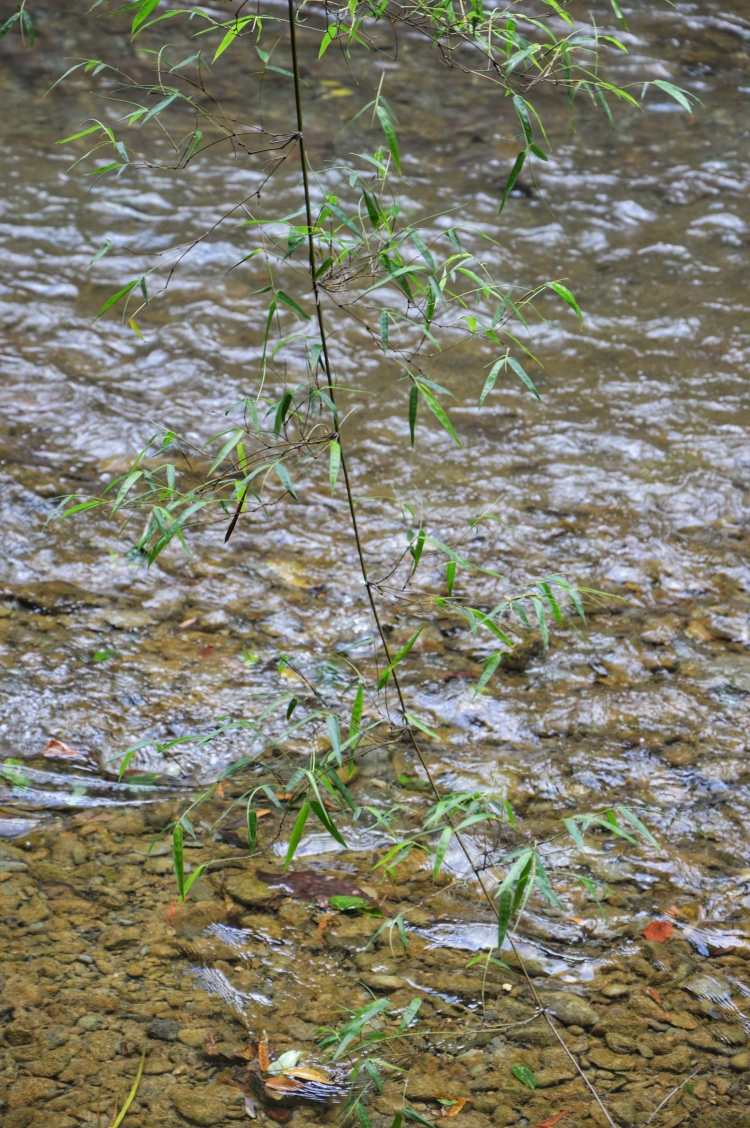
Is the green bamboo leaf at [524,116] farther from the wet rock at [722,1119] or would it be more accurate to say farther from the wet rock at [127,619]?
the wet rock at [127,619]

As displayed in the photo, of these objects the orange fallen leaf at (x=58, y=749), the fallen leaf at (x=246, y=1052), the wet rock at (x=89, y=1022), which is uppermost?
the fallen leaf at (x=246, y=1052)

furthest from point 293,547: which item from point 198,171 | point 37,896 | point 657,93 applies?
point 657,93

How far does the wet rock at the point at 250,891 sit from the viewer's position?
2.35 metres

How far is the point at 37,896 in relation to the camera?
2246 millimetres

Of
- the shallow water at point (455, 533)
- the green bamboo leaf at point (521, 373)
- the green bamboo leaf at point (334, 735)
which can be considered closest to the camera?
the green bamboo leaf at point (334, 735)

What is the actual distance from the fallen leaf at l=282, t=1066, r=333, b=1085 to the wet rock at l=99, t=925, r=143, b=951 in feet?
1.54

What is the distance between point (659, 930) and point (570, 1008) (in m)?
0.34

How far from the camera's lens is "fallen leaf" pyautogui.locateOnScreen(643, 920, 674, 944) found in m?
2.30

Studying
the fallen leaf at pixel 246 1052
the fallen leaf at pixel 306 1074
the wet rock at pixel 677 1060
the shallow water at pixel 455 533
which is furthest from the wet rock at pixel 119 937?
the wet rock at pixel 677 1060

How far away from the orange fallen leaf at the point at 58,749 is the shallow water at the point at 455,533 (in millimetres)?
19

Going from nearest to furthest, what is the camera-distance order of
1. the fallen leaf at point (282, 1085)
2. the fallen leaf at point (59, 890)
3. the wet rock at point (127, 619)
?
the fallen leaf at point (282, 1085) < the fallen leaf at point (59, 890) < the wet rock at point (127, 619)

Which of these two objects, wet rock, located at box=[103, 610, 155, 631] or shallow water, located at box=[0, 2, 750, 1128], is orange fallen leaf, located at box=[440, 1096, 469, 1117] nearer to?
shallow water, located at box=[0, 2, 750, 1128]

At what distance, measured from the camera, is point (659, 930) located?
232 cm

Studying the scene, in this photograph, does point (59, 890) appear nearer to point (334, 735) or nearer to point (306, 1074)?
point (306, 1074)
